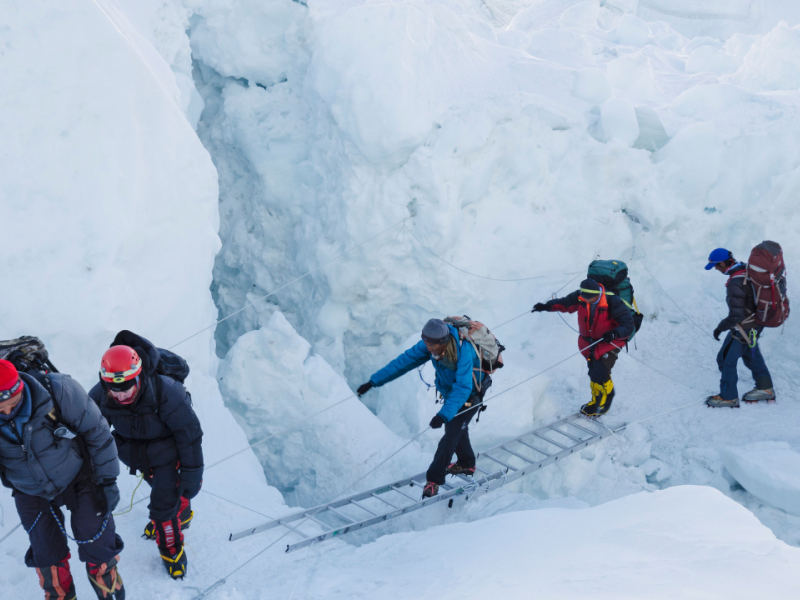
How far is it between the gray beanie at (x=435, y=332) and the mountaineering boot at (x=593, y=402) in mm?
2477

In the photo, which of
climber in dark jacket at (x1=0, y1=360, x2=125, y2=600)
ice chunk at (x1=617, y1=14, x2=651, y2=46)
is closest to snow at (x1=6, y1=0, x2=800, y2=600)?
climber in dark jacket at (x1=0, y1=360, x2=125, y2=600)

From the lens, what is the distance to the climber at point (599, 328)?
513 cm

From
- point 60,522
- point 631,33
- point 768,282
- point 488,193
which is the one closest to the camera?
point 60,522

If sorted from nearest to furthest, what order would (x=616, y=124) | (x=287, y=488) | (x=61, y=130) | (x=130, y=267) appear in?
(x=61, y=130), (x=130, y=267), (x=287, y=488), (x=616, y=124)

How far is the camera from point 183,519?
139 inches

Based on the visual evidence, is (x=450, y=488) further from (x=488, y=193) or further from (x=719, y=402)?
(x=488, y=193)

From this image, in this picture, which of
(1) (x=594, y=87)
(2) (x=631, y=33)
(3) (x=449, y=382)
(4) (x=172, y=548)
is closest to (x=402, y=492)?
(3) (x=449, y=382)

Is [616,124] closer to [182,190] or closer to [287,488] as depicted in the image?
[182,190]

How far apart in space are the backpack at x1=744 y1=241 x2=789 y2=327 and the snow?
38.5 inches

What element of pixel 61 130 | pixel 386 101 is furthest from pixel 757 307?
pixel 61 130

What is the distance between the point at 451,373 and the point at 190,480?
1826 mm

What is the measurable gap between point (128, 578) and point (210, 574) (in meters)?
0.44

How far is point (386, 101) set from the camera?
641 centimetres

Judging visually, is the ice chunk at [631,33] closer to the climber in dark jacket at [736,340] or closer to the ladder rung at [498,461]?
the climber in dark jacket at [736,340]
